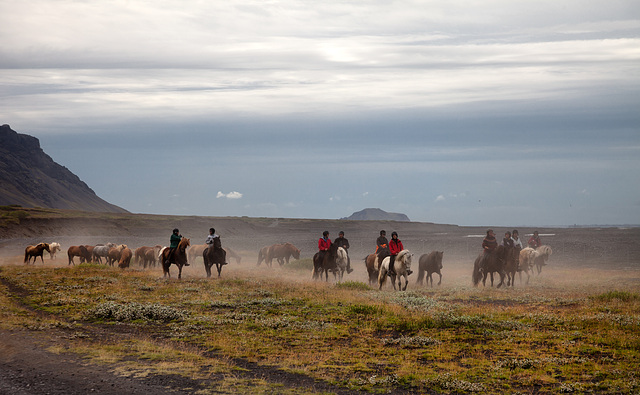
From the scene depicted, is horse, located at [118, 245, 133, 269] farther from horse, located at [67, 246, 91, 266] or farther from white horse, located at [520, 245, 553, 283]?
white horse, located at [520, 245, 553, 283]

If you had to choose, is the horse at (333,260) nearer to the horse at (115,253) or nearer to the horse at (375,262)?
the horse at (375,262)

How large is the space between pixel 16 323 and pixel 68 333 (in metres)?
2.43

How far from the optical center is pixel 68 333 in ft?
53.2

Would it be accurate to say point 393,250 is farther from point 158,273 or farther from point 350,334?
point 158,273

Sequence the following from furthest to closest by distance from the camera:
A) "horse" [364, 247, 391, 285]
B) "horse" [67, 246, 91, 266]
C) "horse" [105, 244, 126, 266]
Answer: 1. "horse" [67, 246, 91, 266]
2. "horse" [105, 244, 126, 266]
3. "horse" [364, 247, 391, 285]

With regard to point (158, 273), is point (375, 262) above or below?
above

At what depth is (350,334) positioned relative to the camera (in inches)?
631

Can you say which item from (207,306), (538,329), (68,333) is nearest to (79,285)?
(207,306)

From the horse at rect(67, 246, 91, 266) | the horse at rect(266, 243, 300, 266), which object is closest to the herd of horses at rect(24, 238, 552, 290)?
the horse at rect(67, 246, 91, 266)

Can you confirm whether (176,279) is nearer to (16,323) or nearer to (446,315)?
(16,323)

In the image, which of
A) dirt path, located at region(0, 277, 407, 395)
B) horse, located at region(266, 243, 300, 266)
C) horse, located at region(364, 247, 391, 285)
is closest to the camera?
dirt path, located at region(0, 277, 407, 395)

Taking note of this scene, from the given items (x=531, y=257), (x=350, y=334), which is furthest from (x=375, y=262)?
(x=350, y=334)

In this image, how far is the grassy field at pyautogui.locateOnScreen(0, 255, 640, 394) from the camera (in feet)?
37.7

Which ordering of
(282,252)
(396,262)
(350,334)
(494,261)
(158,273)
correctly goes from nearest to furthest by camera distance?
1. (350,334)
2. (396,262)
3. (494,261)
4. (158,273)
5. (282,252)
